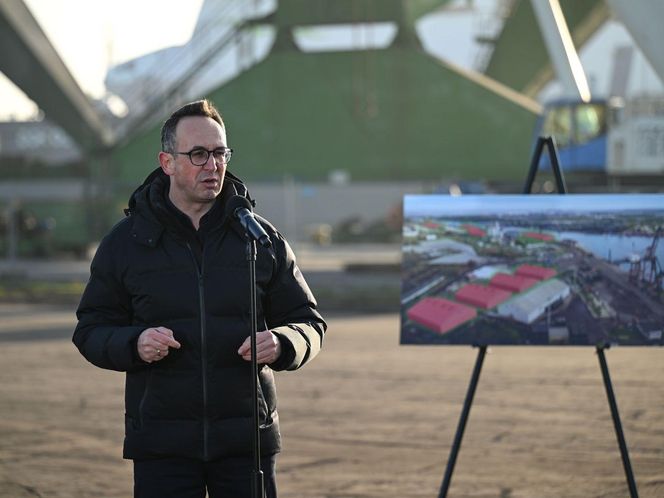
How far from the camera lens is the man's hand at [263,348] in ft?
13.7

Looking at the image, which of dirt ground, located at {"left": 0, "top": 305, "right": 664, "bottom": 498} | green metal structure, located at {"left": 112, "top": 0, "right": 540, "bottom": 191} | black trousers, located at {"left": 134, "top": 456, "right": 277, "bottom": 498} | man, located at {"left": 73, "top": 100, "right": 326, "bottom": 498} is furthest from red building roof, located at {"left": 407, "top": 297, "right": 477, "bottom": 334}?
green metal structure, located at {"left": 112, "top": 0, "right": 540, "bottom": 191}

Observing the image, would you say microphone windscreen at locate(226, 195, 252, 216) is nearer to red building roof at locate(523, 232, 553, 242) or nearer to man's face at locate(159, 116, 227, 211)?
man's face at locate(159, 116, 227, 211)

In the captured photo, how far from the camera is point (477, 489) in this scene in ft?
24.6

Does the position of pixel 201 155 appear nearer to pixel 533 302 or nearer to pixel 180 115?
pixel 180 115

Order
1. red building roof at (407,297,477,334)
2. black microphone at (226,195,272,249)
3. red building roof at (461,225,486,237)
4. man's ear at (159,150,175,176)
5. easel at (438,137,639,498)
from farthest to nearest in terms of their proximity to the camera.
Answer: red building roof at (461,225,486,237)
red building roof at (407,297,477,334)
easel at (438,137,639,498)
man's ear at (159,150,175,176)
black microphone at (226,195,272,249)

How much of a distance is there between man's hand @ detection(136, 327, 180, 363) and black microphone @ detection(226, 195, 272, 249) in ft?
1.51

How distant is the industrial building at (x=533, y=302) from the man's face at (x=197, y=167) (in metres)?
2.31

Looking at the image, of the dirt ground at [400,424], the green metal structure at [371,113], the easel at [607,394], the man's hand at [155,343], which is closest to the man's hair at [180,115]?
the man's hand at [155,343]

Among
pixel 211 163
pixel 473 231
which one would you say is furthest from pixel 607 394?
pixel 211 163

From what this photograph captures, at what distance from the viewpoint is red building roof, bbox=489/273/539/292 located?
6.23 m

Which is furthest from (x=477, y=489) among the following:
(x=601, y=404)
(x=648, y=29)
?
(x=648, y=29)

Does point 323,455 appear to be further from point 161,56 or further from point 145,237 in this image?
point 161,56

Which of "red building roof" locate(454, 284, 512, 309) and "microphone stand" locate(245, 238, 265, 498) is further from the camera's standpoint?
"red building roof" locate(454, 284, 512, 309)

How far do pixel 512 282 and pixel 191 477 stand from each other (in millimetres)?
2492
